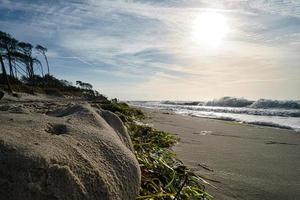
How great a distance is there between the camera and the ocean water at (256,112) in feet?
38.6

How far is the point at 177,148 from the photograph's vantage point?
15.8 ft

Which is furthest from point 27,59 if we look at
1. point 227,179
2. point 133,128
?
point 227,179

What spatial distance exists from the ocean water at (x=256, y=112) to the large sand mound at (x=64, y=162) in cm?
907

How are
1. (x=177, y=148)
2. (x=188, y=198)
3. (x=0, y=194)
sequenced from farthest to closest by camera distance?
(x=177, y=148) < (x=188, y=198) < (x=0, y=194)

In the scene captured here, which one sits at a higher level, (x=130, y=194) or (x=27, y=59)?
(x=27, y=59)

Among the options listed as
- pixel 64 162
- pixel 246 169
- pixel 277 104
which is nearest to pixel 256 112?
pixel 277 104

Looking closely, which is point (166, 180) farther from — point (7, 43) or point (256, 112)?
point (7, 43)

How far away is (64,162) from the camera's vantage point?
4.14 ft

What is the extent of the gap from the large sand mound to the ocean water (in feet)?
29.8

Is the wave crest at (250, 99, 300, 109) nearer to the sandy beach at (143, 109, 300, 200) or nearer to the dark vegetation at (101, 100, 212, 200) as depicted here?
the sandy beach at (143, 109, 300, 200)

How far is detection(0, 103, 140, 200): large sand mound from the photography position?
1104mm

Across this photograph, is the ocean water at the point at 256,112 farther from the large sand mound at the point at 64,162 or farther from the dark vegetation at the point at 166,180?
the large sand mound at the point at 64,162

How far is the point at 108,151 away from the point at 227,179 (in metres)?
1.88

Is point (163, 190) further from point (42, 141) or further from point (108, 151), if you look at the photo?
point (42, 141)
